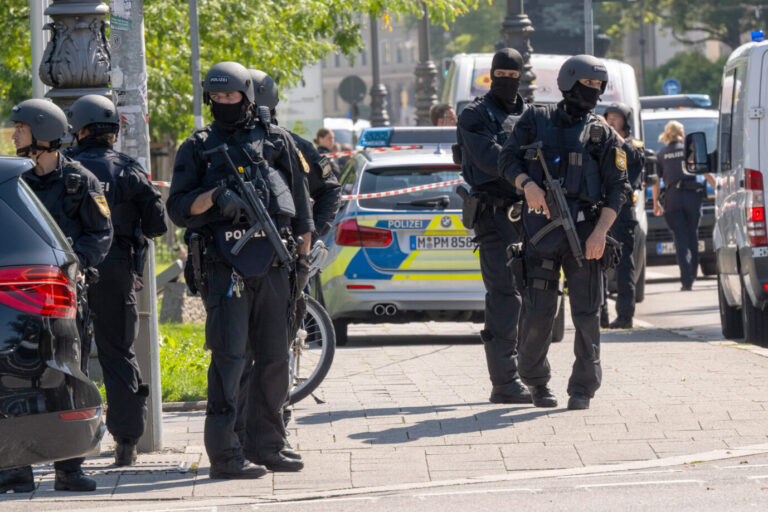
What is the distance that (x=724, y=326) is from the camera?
12562mm

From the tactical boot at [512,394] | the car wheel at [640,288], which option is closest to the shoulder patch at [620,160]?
the tactical boot at [512,394]

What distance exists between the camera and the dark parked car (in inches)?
201

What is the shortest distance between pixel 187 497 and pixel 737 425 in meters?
2.88

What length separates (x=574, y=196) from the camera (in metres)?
8.27

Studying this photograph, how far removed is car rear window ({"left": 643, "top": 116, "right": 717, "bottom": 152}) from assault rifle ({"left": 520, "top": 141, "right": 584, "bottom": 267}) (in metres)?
12.6

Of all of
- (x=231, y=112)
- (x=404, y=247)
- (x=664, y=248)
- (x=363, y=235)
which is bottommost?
(x=664, y=248)

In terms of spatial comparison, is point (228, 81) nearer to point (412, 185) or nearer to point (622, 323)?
point (412, 185)

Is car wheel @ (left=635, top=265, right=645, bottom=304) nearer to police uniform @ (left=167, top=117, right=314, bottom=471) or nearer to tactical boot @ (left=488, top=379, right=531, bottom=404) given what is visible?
tactical boot @ (left=488, top=379, right=531, bottom=404)

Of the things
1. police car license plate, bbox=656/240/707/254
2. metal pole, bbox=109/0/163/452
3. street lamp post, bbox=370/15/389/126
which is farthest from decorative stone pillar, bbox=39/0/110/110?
street lamp post, bbox=370/15/389/126

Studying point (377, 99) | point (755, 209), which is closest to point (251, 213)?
point (755, 209)

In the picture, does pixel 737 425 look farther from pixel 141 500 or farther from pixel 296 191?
pixel 141 500

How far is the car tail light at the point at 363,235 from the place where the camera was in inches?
476

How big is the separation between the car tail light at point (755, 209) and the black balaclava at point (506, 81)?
9.01 feet

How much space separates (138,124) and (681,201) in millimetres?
10998
